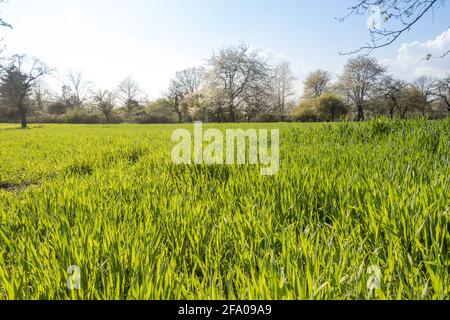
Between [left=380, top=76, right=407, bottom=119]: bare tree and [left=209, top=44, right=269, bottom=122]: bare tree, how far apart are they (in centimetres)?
2523

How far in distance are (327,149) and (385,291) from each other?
344cm

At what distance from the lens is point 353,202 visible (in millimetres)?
2201

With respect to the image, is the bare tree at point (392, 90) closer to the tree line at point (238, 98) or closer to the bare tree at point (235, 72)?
the tree line at point (238, 98)

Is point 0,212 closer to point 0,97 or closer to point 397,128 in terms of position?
point 397,128

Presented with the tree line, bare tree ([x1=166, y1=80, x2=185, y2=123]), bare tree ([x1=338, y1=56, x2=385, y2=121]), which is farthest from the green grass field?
bare tree ([x1=166, y1=80, x2=185, y2=123])

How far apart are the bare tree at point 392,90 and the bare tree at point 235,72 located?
25.2 metres

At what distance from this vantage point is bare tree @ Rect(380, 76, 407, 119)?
53.4 metres

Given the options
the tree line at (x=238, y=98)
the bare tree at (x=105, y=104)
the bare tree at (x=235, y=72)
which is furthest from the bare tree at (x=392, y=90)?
the bare tree at (x=105, y=104)

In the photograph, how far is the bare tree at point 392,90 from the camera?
53.4 metres

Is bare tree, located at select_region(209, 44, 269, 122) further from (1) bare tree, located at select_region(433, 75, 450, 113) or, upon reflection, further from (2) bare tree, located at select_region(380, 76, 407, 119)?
(1) bare tree, located at select_region(433, 75, 450, 113)

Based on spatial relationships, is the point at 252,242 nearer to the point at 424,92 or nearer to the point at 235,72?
the point at 235,72
